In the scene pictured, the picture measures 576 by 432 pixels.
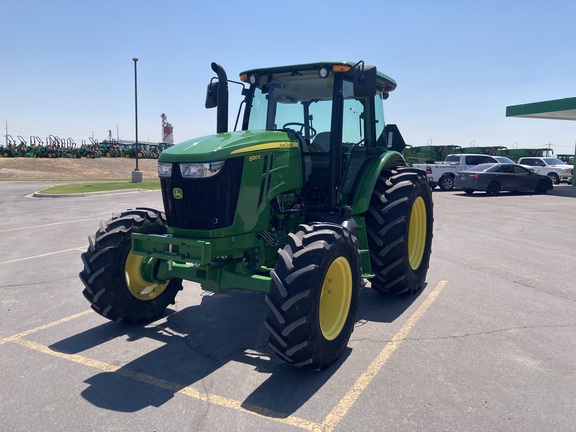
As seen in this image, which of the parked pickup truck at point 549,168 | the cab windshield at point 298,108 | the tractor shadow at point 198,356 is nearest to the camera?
the tractor shadow at point 198,356

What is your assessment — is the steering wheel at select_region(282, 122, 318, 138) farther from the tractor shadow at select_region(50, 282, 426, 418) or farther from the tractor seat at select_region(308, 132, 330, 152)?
the tractor shadow at select_region(50, 282, 426, 418)

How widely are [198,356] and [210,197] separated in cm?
144

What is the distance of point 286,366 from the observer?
398cm

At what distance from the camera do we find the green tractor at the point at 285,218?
12.4ft

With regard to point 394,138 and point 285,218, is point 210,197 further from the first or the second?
point 394,138

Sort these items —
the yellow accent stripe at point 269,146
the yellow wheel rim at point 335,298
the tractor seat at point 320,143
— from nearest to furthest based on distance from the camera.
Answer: the yellow wheel rim at point 335,298 < the yellow accent stripe at point 269,146 < the tractor seat at point 320,143

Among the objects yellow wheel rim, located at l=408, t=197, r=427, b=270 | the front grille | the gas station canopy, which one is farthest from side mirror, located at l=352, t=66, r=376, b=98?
the gas station canopy

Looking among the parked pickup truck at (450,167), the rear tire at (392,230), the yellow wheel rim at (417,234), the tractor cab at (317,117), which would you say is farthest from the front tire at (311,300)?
the parked pickup truck at (450,167)

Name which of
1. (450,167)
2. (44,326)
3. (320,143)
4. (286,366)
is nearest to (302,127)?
(320,143)

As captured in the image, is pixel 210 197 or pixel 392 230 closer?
pixel 210 197

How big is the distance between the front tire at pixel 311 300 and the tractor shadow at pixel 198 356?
256mm

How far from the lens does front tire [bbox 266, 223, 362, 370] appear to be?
353 cm

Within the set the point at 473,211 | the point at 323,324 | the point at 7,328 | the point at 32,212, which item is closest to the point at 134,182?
the point at 32,212

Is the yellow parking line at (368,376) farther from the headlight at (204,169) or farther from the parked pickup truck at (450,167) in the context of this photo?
the parked pickup truck at (450,167)
